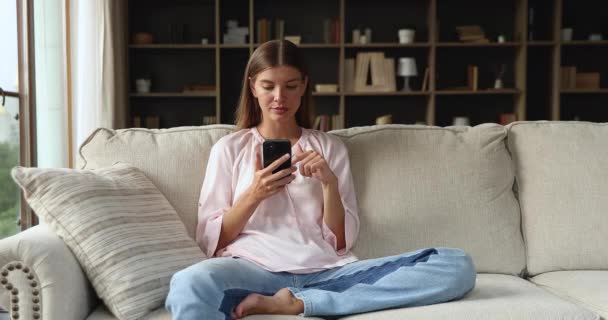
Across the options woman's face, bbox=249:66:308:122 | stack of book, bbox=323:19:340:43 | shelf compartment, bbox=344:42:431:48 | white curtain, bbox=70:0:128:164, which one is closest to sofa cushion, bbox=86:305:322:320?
woman's face, bbox=249:66:308:122

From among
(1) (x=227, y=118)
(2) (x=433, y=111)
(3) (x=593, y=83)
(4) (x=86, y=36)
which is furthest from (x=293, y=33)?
(3) (x=593, y=83)

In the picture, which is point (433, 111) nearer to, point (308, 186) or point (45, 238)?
point (308, 186)

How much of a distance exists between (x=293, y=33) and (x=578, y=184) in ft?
11.2

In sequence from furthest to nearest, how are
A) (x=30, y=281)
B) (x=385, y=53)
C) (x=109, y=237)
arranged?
(x=385, y=53), (x=109, y=237), (x=30, y=281)

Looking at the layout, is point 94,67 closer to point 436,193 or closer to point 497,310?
point 436,193

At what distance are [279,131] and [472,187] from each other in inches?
24.4

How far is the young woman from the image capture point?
4.72 feet

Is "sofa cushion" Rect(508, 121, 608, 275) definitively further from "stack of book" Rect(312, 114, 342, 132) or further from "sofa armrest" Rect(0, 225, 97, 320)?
"stack of book" Rect(312, 114, 342, 132)

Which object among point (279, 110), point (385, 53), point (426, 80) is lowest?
point (279, 110)

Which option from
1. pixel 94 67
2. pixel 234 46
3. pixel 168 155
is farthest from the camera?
pixel 234 46

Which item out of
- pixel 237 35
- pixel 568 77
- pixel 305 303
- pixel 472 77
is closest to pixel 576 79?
pixel 568 77

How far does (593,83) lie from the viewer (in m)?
4.84

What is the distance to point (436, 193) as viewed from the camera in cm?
191

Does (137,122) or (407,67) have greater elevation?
(407,67)
